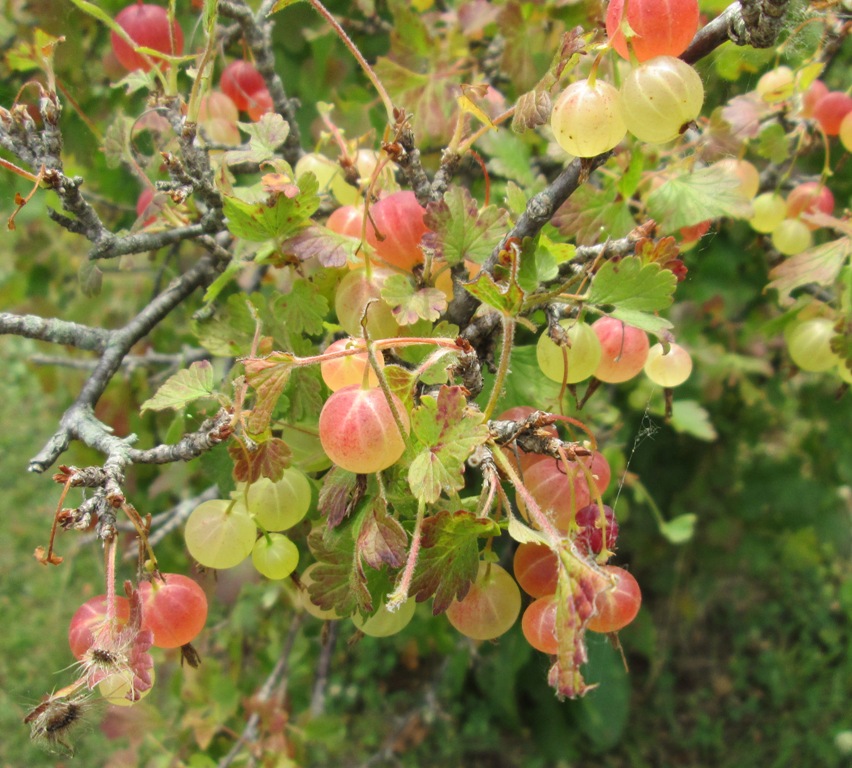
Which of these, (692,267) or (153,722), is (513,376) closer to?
(692,267)

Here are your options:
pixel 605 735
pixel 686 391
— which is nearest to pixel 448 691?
pixel 605 735

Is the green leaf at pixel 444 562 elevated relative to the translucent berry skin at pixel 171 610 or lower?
elevated

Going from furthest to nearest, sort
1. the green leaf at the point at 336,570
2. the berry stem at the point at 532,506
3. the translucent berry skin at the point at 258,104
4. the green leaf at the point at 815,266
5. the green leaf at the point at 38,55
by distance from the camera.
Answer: the translucent berry skin at the point at 258,104
the green leaf at the point at 815,266
the green leaf at the point at 38,55
the green leaf at the point at 336,570
the berry stem at the point at 532,506

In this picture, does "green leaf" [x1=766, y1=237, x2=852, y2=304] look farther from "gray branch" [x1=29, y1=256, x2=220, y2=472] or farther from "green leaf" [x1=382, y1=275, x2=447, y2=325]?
"gray branch" [x1=29, y1=256, x2=220, y2=472]

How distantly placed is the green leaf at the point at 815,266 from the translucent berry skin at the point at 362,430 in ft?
1.74

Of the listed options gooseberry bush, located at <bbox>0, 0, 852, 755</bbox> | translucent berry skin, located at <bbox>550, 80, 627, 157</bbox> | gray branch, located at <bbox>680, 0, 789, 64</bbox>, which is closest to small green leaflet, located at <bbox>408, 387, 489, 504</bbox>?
gooseberry bush, located at <bbox>0, 0, 852, 755</bbox>

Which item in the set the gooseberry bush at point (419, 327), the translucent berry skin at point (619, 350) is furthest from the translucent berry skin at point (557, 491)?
the translucent berry skin at point (619, 350)

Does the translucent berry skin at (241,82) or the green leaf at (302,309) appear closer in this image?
the green leaf at (302,309)

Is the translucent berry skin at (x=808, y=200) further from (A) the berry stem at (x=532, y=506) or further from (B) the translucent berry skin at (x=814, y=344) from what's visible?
(A) the berry stem at (x=532, y=506)

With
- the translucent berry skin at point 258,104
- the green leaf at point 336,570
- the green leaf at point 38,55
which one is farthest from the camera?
the translucent berry skin at point 258,104

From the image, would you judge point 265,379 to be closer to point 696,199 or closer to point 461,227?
point 461,227

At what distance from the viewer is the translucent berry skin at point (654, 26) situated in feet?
1.64

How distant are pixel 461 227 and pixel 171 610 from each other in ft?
1.30

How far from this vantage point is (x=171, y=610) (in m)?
0.56
